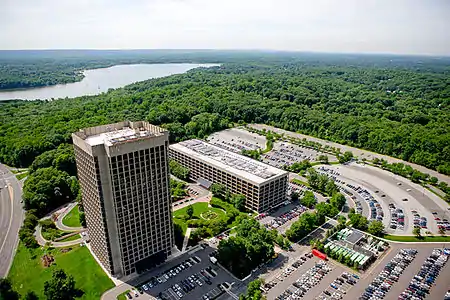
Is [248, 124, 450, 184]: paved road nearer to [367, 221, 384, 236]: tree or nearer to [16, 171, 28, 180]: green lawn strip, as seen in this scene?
[367, 221, 384, 236]: tree

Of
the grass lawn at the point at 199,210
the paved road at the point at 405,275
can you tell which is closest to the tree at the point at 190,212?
the grass lawn at the point at 199,210

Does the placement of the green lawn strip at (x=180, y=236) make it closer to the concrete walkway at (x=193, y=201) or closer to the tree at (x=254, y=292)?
the concrete walkway at (x=193, y=201)

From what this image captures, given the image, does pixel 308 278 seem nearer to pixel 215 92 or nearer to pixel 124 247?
pixel 124 247

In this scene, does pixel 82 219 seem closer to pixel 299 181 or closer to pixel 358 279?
pixel 358 279

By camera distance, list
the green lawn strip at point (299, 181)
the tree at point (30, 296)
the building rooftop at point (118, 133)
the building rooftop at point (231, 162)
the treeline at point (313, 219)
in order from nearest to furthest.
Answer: the tree at point (30, 296) < the building rooftop at point (118, 133) < the treeline at point (313, 219) < the building rooftop at point (231, 162) < the green lawn strip at point (299, 181)

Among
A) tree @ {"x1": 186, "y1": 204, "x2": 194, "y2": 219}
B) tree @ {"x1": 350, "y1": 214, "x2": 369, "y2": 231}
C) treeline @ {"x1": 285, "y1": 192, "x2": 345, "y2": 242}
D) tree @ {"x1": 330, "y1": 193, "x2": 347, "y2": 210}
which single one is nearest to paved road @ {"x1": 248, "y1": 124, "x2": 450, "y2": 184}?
tree @ {"x1": 330, "y1": 193, "x2": 347, "y2": 210}

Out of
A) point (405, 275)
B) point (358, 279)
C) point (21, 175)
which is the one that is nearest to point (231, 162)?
point (358, 279)

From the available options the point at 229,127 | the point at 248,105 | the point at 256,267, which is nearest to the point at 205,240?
the point at 256,267
